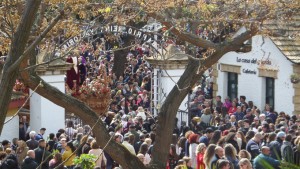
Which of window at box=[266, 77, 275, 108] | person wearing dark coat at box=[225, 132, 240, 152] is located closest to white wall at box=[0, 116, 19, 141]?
person wearing dark coat at box=[225, 132, 240, 152]

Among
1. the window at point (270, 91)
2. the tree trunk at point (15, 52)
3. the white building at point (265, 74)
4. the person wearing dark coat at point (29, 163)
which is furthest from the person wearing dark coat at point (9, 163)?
the window at point (270, 91)

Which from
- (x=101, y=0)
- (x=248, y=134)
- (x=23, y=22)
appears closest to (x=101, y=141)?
(x=101, y=0)

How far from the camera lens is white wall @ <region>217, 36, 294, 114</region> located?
29.3 metres

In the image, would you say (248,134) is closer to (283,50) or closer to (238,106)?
(238,106)

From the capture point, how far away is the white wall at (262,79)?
2930 centimetres

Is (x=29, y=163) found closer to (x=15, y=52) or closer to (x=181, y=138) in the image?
(x=181, y=138)

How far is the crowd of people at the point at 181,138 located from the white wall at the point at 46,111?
1.05 ft

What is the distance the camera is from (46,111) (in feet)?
74.3

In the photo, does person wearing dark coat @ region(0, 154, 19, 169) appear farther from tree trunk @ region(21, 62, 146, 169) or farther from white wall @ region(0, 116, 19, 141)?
white wall @ region(0, 116, 19, 141)

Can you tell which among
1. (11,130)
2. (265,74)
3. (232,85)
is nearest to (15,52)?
(11,130)

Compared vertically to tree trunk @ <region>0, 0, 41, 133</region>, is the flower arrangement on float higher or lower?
lower

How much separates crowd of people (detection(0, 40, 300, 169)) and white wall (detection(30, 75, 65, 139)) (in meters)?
0.32

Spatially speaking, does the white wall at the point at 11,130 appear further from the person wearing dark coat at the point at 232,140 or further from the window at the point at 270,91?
the window at the point at 270,91

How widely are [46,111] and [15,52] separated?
15778 mm
